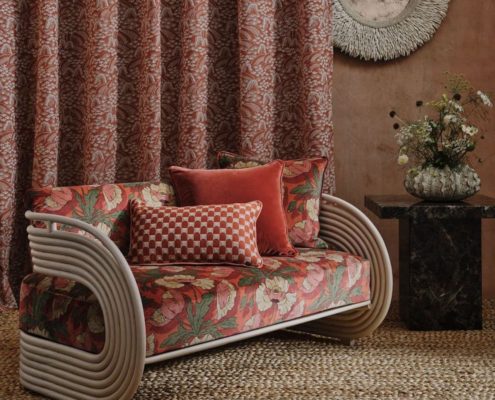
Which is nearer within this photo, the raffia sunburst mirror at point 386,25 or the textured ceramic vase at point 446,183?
the textured ceramic vase at point 446,183

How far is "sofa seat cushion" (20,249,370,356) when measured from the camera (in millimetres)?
2162

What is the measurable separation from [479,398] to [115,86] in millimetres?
2184

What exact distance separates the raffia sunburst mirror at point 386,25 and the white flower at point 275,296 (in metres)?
1.69

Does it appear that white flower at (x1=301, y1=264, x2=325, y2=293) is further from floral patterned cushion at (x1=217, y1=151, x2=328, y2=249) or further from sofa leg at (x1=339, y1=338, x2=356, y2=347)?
sofa leg at (x1=339, y1=338, x2=356, y2=347)

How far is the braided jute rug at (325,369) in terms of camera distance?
2391mm

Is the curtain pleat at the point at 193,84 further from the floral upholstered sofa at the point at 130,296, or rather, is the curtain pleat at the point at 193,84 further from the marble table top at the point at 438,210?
the marble table top at the point at 438,210

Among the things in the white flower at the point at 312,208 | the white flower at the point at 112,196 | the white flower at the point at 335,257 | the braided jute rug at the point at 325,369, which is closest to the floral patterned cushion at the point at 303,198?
the white flower at the point at 312,208

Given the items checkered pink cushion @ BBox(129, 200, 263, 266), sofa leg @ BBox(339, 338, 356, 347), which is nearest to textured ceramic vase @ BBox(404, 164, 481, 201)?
sofa leg @ BBox(339, 338, 356, 347)

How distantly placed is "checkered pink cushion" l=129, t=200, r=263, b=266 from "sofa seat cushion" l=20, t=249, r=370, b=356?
7cm

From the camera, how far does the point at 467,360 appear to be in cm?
274

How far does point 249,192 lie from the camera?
2.87 m

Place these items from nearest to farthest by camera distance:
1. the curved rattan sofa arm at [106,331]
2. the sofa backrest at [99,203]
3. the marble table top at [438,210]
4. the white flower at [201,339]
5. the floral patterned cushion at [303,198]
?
the curved rattan sofa arm at [106,331] < the white flower at [201,339] < the sofa backrest at [99,203] < the floral patterned cushion at [303,198] < the marble table top at [438,210]

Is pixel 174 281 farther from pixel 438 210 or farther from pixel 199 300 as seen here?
pixel 438 210

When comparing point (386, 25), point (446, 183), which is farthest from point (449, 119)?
point (386, 25)
